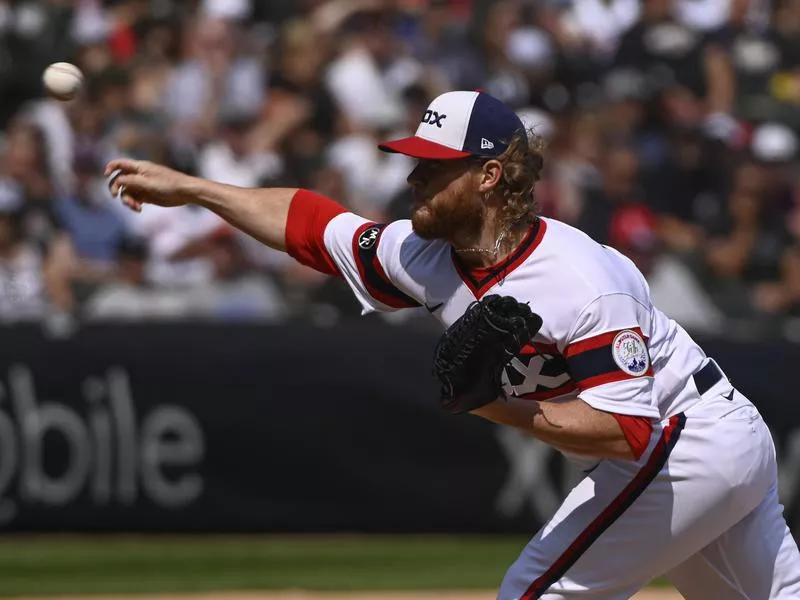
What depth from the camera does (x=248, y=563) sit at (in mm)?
9250

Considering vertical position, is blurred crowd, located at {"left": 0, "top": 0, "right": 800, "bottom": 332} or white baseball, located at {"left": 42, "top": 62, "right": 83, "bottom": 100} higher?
white baseball, located at {"left": 42, "top": 62, "right": 83, "bottom": 100}

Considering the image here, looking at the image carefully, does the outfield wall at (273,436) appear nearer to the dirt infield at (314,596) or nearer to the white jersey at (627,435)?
the dirt infield at (314,596)

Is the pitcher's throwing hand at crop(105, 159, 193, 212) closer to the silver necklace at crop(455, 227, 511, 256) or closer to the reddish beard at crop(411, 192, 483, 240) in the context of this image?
the reddish beard at crop(411, 192, 483, 240)

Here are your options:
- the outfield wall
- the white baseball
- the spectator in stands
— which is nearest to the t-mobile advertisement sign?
the outfield wall

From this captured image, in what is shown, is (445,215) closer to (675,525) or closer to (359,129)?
(675,525)

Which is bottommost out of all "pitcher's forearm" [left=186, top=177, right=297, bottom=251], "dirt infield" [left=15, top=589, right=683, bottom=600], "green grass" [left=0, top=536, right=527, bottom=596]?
"green grass" [left=0, top=536, right=527, bottom=596]

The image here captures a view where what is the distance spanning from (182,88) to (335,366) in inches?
146

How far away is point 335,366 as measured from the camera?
10102 mm

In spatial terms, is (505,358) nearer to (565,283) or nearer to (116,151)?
(565,283)

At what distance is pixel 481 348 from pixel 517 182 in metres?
0.72

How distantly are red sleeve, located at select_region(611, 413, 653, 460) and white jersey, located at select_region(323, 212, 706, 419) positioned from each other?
3 centimetres

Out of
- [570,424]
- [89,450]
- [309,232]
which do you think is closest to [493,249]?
[570,424]

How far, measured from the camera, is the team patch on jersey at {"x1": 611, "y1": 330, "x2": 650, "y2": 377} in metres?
4.34

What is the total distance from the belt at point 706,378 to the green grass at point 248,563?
3.88 m
